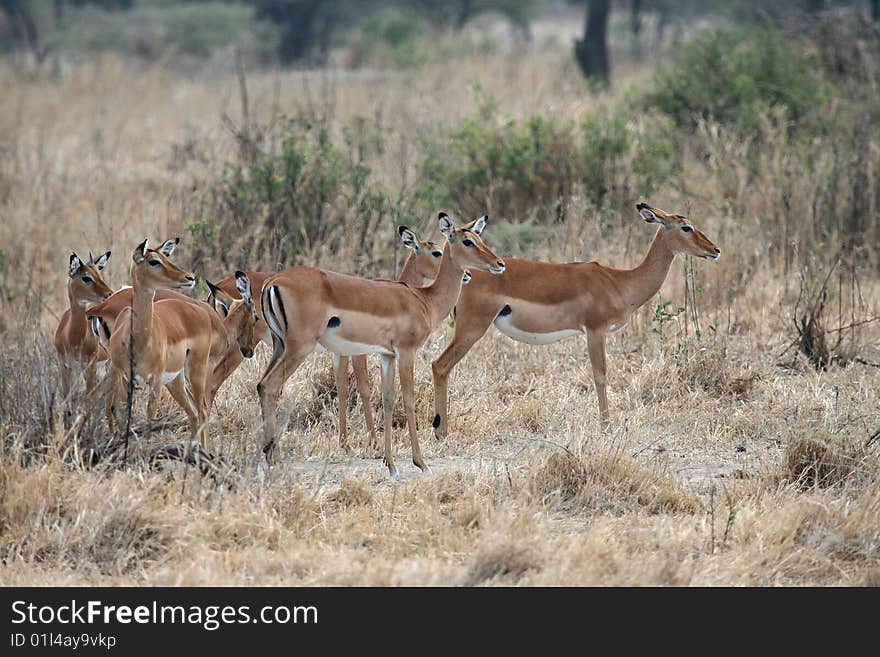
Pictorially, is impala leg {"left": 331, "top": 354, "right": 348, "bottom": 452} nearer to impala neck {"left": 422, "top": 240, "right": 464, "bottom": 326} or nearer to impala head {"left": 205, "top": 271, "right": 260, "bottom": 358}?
impala head {"left": 205, "top": 271, "right": 260, "bottom": 358}

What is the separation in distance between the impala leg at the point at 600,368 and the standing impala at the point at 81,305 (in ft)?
8.16

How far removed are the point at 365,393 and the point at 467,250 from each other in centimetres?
93

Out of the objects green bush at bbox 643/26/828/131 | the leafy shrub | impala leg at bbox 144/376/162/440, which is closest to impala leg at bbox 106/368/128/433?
impala leg at bbox 144/376/162/440

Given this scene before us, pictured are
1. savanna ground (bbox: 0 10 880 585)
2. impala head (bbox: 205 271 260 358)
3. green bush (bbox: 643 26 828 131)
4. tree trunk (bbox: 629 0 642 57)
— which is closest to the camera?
savanna ground (bbox: 0 10 880 585)

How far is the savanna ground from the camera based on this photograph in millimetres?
4836

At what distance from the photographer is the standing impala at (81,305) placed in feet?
20.7

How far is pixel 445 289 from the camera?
625cm

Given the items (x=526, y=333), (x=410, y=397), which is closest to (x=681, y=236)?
(x=526, y=333)

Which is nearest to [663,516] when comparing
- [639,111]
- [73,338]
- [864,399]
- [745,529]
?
[745,529]

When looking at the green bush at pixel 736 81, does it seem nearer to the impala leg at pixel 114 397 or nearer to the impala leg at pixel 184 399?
the impala leg at pixel 184 399

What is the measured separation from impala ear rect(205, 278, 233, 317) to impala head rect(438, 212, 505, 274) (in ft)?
3.67
